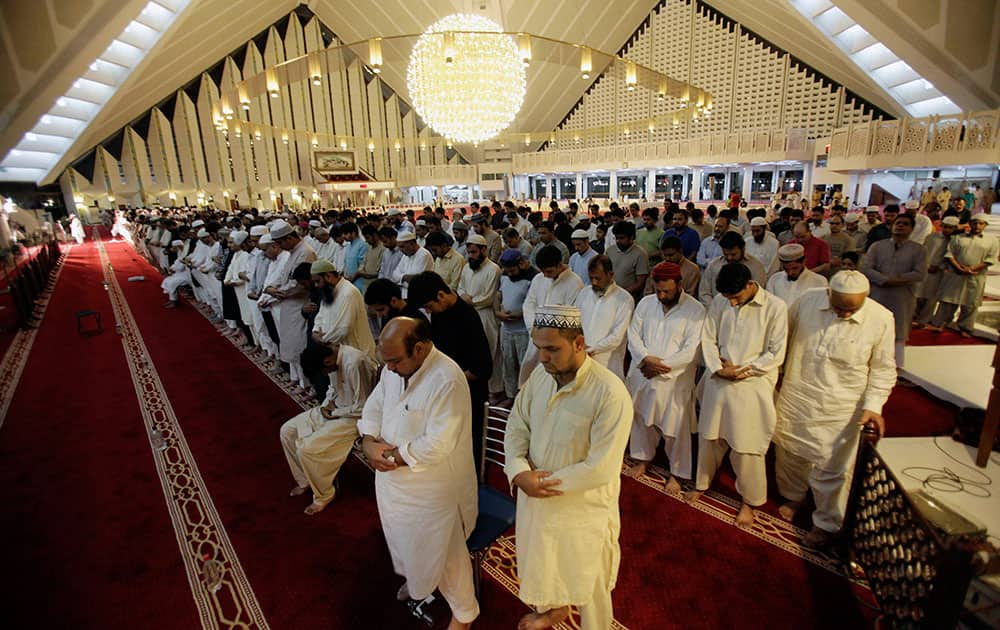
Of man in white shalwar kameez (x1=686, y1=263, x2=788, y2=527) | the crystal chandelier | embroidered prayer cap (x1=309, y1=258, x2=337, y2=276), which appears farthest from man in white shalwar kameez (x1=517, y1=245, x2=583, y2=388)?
the crystal chandelier

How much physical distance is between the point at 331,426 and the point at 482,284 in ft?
6.31

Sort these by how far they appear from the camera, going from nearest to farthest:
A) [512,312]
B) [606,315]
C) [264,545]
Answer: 1. [264,545]
2. [606,315]
3. [512,312]

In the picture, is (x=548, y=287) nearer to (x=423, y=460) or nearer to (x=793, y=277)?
(x=793, y=277)

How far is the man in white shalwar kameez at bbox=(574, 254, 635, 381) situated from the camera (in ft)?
10.1

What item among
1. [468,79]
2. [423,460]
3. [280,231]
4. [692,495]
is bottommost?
[692,495]

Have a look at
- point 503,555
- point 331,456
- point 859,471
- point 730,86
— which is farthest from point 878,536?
point 730,86

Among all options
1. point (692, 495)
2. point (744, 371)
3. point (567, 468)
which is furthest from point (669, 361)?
point (567, 468)

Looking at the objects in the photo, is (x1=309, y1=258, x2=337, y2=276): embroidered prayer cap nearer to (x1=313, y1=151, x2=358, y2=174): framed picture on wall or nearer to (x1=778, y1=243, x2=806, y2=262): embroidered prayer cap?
(x1=778, y1=243, x2=806, y2=262): embroidered prayer cap

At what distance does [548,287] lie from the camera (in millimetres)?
3637

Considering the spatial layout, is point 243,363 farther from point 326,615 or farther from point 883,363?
point 883,363

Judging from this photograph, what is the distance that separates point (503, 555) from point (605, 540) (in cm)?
101

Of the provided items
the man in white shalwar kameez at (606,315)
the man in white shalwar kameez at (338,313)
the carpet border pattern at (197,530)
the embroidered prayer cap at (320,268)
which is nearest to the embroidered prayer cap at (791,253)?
the man in white shalwar kameez at (606,315)

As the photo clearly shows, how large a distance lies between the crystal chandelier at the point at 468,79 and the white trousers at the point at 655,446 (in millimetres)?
6153

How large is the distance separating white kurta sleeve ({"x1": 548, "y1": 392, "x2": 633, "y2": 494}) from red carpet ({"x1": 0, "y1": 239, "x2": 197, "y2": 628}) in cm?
198
